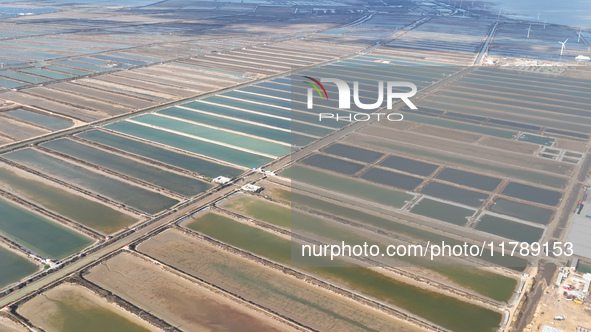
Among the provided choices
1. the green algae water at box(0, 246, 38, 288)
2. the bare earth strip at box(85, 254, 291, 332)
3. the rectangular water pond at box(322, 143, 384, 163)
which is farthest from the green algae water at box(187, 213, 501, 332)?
the rectangular water pond at box(322, 143, 384, 163)

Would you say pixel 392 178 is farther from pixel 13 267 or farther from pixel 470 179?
pixel 13 267

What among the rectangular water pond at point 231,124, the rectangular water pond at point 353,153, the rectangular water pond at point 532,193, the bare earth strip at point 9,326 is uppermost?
the rectangular water pond at point 231,124

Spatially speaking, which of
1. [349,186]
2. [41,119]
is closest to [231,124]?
[349,186]

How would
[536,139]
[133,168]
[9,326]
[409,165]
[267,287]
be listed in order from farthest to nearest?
[536,139] → [409,165] → [133,168] → [267,287] → [9,326]

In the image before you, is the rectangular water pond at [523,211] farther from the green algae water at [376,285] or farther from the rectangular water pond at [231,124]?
the rectangular water pond at [231,124]

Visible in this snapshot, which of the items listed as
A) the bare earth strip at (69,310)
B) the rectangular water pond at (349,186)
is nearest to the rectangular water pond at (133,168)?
the rectangular water pond at (349,186)

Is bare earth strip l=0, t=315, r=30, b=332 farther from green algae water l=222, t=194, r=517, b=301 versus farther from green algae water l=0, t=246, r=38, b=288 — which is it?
green algae water l=222, t=194, r=517, b=301

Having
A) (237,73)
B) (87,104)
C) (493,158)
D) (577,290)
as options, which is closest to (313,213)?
(577,290)
